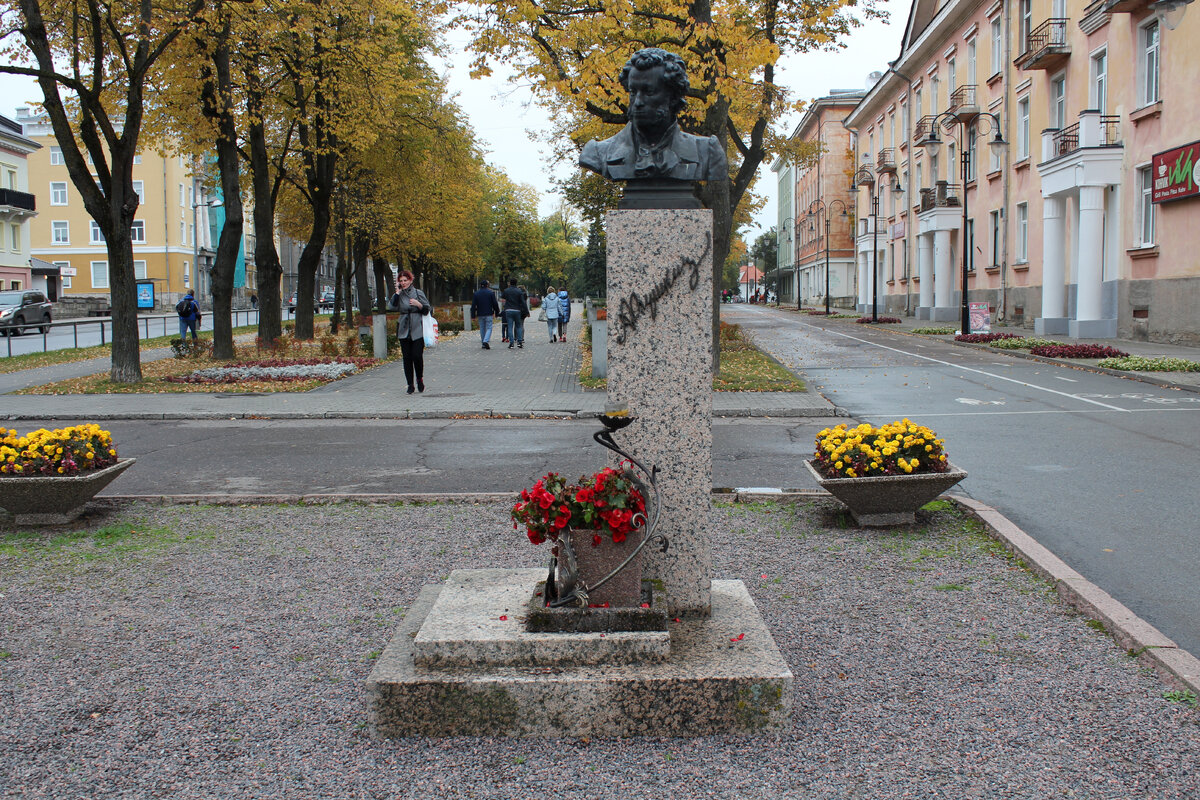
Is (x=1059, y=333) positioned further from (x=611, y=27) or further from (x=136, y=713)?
(x=136, y=713)

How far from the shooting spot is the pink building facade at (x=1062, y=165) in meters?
23.0

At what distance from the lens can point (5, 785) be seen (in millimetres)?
3250

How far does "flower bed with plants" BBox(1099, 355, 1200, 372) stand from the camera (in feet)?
57.0

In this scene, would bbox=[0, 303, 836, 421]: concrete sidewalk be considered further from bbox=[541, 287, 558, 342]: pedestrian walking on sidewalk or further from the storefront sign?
the storefront sign

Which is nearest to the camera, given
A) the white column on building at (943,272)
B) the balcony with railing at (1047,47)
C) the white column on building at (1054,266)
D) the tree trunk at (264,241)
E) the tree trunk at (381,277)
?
the tree trunk at (264,241)

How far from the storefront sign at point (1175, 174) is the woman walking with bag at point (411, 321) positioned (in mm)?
17504

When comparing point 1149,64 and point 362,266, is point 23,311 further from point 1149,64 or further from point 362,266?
point 1149,64

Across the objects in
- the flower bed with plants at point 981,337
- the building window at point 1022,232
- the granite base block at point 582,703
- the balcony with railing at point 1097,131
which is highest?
the balcony with railing at point 1097,131

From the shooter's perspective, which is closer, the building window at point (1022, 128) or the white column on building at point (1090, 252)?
the white column on building at point (1090, 252)

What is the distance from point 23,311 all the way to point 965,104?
3779 centimetres

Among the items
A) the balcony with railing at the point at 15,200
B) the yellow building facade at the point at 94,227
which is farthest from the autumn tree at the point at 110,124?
the yellow building facade at the point at 94,227

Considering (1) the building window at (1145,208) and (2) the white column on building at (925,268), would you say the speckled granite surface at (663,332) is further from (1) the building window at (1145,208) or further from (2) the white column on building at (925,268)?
(2) the white column on building at (925,268)

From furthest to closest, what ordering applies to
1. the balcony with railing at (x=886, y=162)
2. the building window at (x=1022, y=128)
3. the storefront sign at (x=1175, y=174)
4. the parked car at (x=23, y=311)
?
1. the balcony with railing at (x=886, y=162)
2. the parked car at (x=23, y=311)
3. the building window at (x=1022, y=128)
4. the storefront sign at (x=1175, y=174)

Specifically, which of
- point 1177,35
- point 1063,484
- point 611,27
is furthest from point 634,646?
point 1177,35
